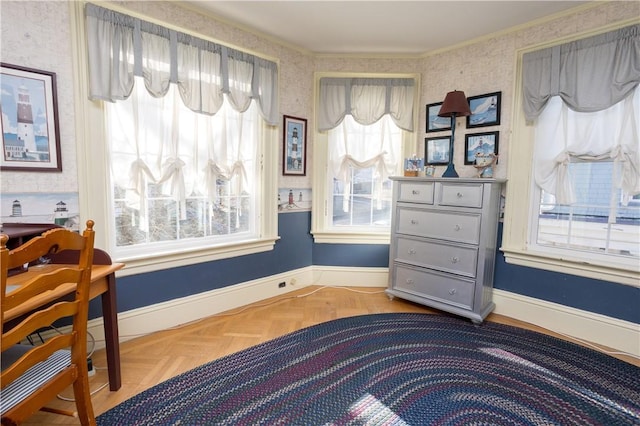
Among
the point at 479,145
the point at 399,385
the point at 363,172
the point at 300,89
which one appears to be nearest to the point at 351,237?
the point at 363,172

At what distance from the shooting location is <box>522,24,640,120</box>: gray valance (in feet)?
7.18

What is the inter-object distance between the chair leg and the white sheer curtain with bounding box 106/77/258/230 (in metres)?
1.27

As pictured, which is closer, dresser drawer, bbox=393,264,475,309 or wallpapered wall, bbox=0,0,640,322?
wallpapered wall, bbox=0,0,640,322

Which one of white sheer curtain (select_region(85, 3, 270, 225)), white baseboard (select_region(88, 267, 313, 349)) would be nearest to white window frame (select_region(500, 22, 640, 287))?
white baseboard (select_region(88, 267, 313, 349))

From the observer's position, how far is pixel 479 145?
9.76 ft

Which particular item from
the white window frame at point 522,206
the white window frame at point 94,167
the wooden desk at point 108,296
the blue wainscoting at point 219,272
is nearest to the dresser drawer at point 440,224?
the white window frame at point 522,206

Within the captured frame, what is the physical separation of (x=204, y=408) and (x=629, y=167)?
3.22 meters

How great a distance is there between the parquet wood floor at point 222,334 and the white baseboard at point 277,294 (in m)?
0.07

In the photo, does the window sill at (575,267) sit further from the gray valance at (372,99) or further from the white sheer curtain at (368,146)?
the gray valance at (372,99)

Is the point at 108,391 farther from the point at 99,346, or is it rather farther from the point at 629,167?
the point at 629,167

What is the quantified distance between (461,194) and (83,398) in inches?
109

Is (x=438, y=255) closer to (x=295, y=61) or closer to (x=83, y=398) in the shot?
(x=295, y=61)

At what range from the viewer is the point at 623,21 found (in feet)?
7.25

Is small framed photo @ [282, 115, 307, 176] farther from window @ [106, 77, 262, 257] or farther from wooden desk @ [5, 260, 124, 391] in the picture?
wooden desk @ [5, 260, 124, 391]
